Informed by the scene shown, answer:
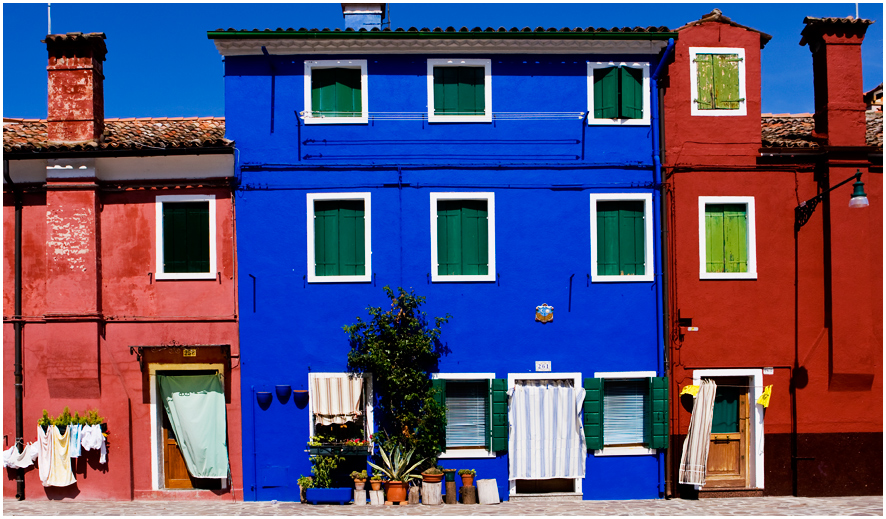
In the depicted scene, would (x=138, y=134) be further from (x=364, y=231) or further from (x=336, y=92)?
(x=364, y=231)

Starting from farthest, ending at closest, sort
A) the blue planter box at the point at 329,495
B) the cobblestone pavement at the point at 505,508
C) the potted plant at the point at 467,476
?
the potted plant at the point at 467,476 → the blue planter box at the point at 329,495 → the cobblestone pavement at the point at 505,508

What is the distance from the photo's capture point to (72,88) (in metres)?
13.8

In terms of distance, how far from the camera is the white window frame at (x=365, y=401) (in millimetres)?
13164

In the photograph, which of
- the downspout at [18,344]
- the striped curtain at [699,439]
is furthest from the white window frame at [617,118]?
the downspout at [18,344]

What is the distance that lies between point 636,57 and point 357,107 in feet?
16.8

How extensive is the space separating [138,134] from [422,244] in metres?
5.98

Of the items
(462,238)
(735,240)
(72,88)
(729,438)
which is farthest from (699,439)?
(72,88)

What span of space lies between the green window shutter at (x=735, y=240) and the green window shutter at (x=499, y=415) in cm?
455

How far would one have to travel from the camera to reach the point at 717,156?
13625 mm

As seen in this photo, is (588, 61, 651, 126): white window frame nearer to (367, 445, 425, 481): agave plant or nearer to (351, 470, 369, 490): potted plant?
(367, 445, 425, 481): agave plant

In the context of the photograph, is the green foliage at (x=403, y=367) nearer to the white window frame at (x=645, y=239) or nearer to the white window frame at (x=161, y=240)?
the white window frame at (x=161, y=240)

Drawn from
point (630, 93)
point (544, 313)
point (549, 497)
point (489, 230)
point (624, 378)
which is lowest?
→ point (549, 497)

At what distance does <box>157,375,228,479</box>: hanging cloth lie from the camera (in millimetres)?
13305

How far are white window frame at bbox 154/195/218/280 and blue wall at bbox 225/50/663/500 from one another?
1.71 ft
